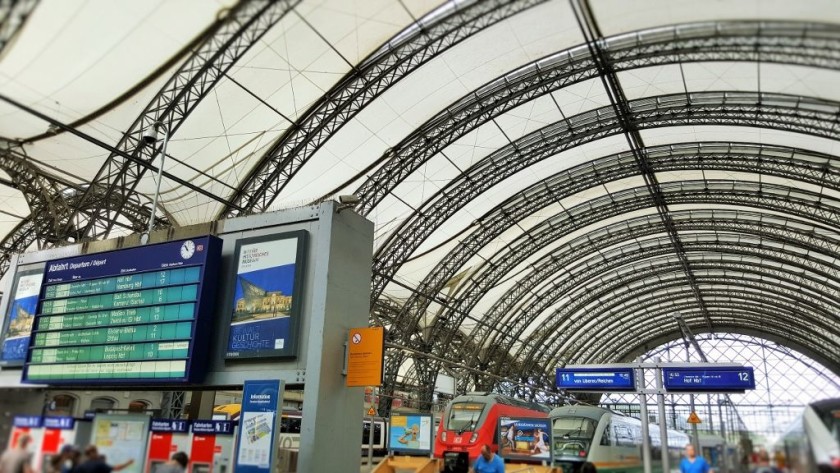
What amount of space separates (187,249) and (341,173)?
38.9 ft

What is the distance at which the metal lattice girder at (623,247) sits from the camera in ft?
112

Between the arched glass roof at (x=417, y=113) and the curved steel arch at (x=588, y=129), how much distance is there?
0.11m

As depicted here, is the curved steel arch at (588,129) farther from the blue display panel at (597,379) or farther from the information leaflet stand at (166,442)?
the information leaflet stand at (166,442)

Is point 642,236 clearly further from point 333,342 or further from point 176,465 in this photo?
point 176,465

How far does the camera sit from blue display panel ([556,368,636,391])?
49.5 feet

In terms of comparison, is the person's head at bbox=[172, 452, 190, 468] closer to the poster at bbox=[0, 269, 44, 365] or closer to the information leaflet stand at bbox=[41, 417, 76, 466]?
the information leaflet stand at bbox=[41, 417, 76, 466]

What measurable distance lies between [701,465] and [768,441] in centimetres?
146

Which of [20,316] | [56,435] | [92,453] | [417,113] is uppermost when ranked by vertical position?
[417,113]

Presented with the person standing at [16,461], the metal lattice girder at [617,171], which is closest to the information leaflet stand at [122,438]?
the person standing at [16,461]

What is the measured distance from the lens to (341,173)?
24562mm

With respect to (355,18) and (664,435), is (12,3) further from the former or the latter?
(664,435)

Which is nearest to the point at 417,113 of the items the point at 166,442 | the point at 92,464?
the point at 166,442

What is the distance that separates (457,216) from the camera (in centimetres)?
3086

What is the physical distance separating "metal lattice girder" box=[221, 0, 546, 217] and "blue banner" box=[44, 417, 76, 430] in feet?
40.2
